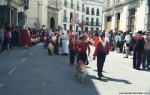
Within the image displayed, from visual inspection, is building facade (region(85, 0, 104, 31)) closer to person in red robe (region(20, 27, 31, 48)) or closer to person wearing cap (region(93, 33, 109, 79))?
person in red robe (region(20, 27, 31, 48))

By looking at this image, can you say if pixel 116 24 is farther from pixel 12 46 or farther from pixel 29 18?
pixel 29 18

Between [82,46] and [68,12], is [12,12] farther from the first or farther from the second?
[68,12]

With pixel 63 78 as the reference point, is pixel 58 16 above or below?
above

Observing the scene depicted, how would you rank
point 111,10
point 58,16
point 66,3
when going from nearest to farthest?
point 111,10, point 58,16, point 66,3

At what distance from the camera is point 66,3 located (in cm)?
7688

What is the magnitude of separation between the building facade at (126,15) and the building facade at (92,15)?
4699 centimetres

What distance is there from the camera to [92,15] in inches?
3762

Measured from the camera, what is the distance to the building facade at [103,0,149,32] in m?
30.2

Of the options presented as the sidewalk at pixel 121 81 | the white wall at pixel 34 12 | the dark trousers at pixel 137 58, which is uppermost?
the white wall at pixel 34 12

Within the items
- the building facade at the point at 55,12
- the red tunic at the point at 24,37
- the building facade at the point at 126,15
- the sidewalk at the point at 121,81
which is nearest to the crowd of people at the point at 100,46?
the sidewalk at the point at 121,81

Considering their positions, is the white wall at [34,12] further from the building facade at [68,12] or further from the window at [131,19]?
the window at [131,19]

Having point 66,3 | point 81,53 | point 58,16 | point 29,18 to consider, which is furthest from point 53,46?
point 66,3

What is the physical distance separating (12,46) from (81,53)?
17.7 metres

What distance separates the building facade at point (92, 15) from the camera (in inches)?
3684
